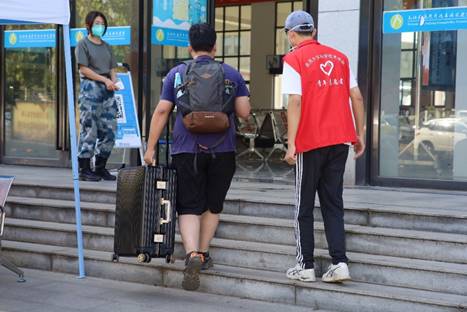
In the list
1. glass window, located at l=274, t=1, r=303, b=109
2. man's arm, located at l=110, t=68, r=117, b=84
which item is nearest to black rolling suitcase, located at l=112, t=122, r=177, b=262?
man's arm, located at l=110, t=68, r=117, b=84

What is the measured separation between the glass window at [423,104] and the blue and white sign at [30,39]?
5.10m

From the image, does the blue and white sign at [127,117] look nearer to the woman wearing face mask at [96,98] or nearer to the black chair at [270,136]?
the woman wearing face mask at [96,98]

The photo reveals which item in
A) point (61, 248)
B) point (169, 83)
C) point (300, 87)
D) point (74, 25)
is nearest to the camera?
point (300, 87)

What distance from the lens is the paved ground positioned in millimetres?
5590

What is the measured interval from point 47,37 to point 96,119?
10.3ft

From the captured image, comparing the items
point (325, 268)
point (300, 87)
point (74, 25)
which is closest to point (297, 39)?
point (300, 87)

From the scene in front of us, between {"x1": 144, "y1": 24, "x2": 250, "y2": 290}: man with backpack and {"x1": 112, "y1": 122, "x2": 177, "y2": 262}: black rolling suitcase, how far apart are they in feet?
0.29

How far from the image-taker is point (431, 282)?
547 cm

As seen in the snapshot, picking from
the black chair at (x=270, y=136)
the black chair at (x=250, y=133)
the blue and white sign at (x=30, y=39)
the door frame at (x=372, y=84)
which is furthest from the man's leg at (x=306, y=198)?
the black chair at (x=270, y=136)

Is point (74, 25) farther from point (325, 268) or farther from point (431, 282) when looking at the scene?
point (431, 282)

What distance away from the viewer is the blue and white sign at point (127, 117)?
360 inches

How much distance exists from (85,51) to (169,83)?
297 cm

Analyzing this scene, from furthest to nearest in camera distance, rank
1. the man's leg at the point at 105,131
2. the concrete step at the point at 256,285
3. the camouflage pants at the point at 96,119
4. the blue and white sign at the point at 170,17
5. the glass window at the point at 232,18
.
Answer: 1. the glass window at the point at 232,18
2. the blue and white sign at the point at 170,17
3. the man's leg at the point at 105,131
4. the camouflage pants at the point at 96,119
5. the concrete step at the point at 256,285

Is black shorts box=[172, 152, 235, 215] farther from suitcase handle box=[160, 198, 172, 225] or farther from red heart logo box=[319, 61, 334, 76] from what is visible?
red heart logo box=[319, 61, 334, 76]
